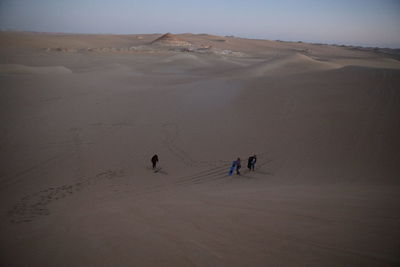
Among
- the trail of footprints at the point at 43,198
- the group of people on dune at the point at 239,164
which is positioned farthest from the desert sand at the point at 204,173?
the group of people on dune at the point at 239,164

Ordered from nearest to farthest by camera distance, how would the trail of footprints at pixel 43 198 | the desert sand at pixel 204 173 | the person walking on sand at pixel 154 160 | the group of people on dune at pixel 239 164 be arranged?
the desert sand at pixel 204 173 < the trail of footprints at pixel 43 198 < the group of people on dune at pixel 239 164 < the person walking on sand at pixel 154 160

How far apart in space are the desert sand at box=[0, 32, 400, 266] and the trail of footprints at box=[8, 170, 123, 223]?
4 centimetres

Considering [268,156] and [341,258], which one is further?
[268,156]

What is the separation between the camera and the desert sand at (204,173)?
3363mm

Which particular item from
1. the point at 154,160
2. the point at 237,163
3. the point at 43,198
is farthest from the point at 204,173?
the point at 43,198

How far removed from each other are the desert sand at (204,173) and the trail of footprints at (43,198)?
0.04 meters

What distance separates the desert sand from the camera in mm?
3363

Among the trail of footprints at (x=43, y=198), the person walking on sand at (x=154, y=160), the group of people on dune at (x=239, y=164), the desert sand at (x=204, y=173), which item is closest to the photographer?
the desert sand at (x=204, y=173)

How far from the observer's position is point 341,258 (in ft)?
9.62

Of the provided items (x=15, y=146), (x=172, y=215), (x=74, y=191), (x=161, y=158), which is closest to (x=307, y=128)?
(x=161, y=158)

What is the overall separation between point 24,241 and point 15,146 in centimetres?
614

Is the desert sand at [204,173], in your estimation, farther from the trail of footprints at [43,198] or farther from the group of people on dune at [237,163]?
the group of people on dune at [237,163]

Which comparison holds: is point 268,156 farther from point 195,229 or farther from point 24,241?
point 24,241

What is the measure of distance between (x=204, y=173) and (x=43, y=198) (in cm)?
423
